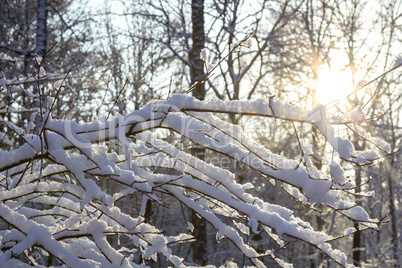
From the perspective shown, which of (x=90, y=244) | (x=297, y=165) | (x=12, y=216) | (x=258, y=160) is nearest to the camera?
(x=297, y=165)

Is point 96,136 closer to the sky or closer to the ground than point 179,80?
closer to the ground

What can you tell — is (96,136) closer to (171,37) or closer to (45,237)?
(45,237)

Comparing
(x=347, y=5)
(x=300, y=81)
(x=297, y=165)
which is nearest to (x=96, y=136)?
(x=297, y=165)

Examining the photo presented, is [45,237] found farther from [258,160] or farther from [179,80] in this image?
[179,80]

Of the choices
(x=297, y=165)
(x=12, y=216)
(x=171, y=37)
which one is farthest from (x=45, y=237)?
(x=171, y=37)

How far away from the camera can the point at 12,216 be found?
5.70 feet

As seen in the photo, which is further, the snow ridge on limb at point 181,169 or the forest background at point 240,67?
the forest background at point 240,67

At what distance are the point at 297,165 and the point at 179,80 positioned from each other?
39.6ft

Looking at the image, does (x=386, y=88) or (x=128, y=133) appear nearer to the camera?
(x=128, y=133)

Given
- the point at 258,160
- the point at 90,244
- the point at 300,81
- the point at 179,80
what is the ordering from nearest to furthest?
1. the point at 258,160
2. the point at 90,244
3. the point at 300,81
4. the point at 179,80

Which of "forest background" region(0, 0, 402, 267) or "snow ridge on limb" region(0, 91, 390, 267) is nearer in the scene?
"snow ridge on limb" region(0, 91, 390, 267)

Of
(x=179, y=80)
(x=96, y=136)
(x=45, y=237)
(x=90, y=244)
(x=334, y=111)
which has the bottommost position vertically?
(x=90, y=244)

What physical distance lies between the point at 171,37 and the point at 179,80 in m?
6.22

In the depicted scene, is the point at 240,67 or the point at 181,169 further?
the point at 240,67
